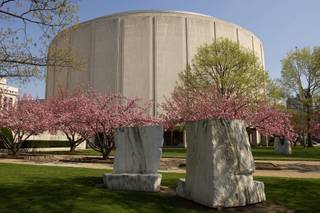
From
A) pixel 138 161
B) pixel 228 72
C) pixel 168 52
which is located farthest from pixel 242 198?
pixel 168 52

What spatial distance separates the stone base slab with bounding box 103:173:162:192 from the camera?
9.71 metres

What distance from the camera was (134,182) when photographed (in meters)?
9.85

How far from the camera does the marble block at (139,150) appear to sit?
33.2 ft

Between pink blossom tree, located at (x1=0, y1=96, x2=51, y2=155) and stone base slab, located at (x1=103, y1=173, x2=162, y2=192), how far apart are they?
20.4 m

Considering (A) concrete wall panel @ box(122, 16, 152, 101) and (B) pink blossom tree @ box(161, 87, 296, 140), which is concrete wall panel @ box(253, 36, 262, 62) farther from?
(B) pink blossom tree @ box(161, 87, 296, 140)

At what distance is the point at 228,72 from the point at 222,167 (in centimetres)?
2484

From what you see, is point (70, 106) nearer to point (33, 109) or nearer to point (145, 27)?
point (33, 109)

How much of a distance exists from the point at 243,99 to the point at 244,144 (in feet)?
56.4

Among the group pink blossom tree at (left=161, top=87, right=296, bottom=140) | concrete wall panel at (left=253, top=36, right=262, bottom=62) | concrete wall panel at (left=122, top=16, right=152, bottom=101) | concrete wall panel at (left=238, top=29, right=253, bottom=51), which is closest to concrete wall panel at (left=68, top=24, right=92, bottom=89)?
concrete wall panel at (left=122, top=16, right=152, bottom=101)

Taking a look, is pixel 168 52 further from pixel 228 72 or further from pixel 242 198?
pixel 242 198

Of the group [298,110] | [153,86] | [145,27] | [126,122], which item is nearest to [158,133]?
[126,122]

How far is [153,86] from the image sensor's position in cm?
5428

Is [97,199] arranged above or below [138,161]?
below

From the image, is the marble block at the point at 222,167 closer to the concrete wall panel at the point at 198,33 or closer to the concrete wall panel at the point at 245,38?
the concrete wall panel at the point at 198,33
